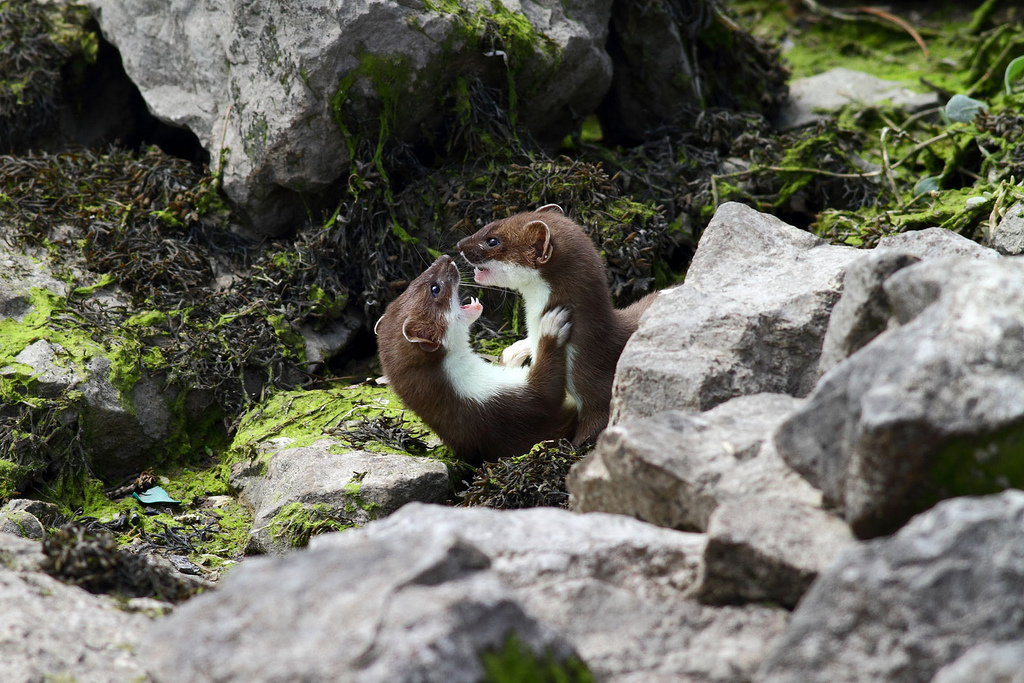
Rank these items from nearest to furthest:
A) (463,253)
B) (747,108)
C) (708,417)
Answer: (708,417), (463,253), (747,108)

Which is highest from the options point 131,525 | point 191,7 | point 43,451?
point 191,7

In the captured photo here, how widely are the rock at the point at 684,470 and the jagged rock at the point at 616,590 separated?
0.41 feet

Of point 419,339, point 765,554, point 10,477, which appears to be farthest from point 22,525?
point 765,554

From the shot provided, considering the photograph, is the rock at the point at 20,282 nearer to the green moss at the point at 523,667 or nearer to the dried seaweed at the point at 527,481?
the dried seaweed at the point at 527,481

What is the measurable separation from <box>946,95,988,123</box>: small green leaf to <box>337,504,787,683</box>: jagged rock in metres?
5.29

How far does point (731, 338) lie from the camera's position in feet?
13.2

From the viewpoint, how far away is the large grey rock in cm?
594

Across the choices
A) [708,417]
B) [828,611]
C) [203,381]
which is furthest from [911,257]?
[203,381]

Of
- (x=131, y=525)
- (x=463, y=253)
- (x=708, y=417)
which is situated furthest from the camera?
(x=463, y=253)

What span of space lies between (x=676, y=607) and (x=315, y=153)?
4.50m

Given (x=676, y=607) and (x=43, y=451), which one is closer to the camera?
(x=676, y=607)

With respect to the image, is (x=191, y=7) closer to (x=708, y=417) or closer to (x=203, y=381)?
(x=203, y=381)

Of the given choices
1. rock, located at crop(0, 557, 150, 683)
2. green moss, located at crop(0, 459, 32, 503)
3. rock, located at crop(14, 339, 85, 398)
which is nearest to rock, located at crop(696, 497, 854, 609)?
rock, located at crop(0, 557, 150, 683)

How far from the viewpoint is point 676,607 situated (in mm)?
2738
